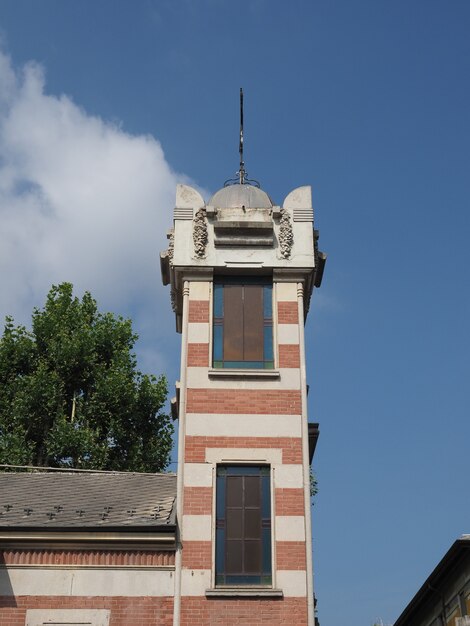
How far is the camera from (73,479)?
2066cm

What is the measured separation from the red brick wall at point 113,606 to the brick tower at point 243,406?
1.09 feet

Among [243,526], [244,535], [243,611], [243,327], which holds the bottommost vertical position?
[243,611]

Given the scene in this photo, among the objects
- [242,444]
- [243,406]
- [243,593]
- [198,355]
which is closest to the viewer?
[243,593]

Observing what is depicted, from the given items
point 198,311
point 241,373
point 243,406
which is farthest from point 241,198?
point 243,406

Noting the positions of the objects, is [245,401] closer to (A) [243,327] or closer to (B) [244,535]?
(A) [243,327]

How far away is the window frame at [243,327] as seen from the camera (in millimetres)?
19125

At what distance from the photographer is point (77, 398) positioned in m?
34.5

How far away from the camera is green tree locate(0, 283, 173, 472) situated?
1283 inches

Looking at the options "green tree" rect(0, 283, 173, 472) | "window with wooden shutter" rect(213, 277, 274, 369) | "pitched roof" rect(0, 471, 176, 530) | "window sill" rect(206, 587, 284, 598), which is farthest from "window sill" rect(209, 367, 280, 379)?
"green tree" rect(0, 283, 173, 472)

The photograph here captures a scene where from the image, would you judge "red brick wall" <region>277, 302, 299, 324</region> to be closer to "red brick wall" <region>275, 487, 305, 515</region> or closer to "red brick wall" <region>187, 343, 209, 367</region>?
"red brick wall" <region>187, 343, 209, 367</region>

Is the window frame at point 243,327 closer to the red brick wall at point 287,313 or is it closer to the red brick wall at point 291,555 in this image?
the red brick wall at point 287,313

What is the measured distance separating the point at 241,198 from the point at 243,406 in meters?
5.74

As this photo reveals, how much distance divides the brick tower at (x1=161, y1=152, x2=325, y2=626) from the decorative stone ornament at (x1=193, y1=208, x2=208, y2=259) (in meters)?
0.02

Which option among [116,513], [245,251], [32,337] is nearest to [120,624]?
[116,513]
